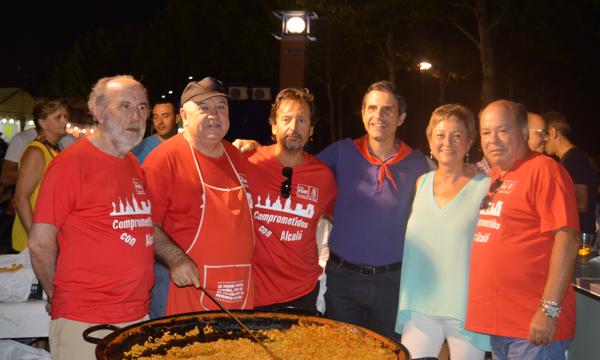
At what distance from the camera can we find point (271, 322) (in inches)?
122

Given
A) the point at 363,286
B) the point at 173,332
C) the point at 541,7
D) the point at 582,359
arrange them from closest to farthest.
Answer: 1. the point at 173,332
2. the point at 363,286
3. the point at 582,359
4. the point at 541,7

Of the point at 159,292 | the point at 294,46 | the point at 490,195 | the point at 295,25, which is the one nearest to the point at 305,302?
the point at 159,292

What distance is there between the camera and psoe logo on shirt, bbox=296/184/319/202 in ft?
13.1

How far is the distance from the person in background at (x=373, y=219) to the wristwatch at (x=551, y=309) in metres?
1.06

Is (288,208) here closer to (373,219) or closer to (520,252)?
(373,219)

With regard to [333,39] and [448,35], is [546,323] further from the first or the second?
[333,39]

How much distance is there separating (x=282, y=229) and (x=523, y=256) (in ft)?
4.86

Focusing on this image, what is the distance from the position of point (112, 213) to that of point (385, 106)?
1.99m

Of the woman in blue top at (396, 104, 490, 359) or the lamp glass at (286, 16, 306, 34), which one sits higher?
the lamp glass at (286, 16, 306, 34)

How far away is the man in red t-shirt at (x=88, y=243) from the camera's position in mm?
2867

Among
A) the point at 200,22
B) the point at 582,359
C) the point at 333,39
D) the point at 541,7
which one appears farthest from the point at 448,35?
the point at 200,22

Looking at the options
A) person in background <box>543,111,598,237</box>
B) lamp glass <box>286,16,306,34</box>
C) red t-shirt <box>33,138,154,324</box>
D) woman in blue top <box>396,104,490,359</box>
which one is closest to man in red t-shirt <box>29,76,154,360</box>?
red t-shirt <box>33,138,154,324</box>

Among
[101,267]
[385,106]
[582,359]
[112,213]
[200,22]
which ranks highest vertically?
[200,22]

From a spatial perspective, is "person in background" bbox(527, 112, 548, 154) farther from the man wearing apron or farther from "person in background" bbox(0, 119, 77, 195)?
"person in background" bbox(0, 119, 77, 195)
